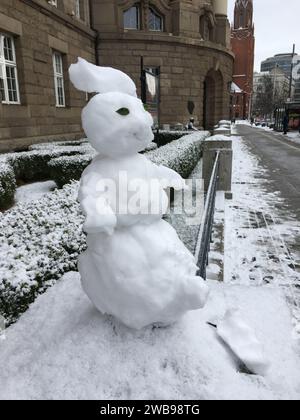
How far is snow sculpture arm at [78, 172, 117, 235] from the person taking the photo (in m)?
1.75

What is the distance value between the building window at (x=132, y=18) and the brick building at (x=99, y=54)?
55 mm

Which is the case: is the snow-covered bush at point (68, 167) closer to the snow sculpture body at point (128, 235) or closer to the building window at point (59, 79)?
the snow sculpture body at point (128, 235)

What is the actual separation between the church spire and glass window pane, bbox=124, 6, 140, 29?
73706 mm

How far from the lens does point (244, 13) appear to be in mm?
83438

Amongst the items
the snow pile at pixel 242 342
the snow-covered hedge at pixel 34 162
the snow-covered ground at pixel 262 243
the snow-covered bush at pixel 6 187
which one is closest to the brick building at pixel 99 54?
the snow-covered hedge at pixel 34 162

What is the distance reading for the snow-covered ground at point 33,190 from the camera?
786 centimetres

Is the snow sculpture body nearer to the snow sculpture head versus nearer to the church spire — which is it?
the snow sculpture head

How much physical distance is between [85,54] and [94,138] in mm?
17934

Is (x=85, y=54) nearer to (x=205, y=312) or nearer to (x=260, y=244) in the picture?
(x=260, y=244)

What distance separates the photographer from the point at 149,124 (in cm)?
206

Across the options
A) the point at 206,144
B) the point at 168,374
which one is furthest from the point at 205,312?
the point at 206,144

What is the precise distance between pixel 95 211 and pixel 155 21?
933 inches

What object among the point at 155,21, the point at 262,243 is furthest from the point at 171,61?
the point at 262,243

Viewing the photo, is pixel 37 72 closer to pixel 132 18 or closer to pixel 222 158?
pixel 222 158
